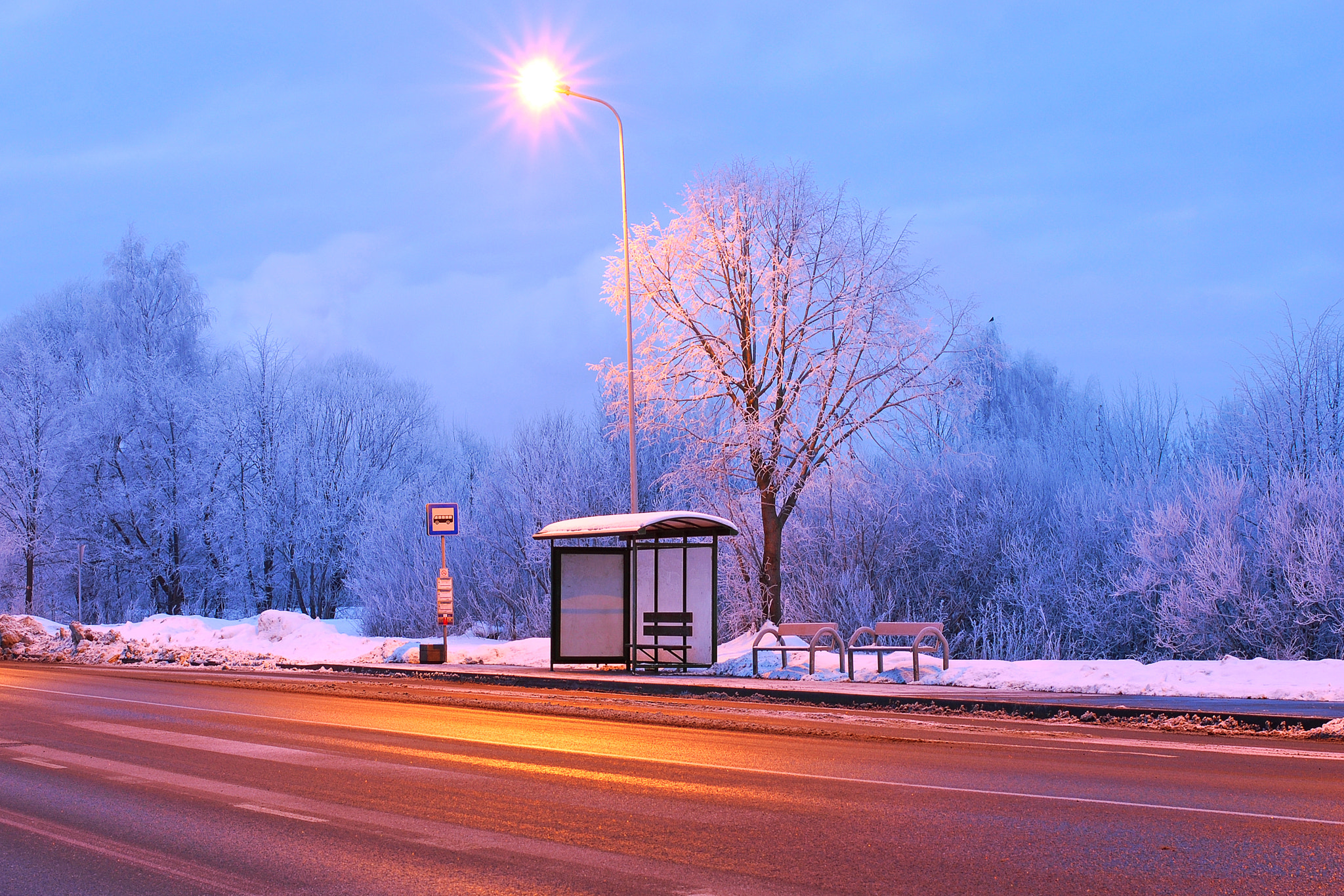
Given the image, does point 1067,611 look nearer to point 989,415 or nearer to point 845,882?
point 989,415

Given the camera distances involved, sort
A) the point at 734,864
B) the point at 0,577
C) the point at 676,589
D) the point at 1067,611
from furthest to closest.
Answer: the point at 0,577
the point at 1067,611
the point at 676,589
the point at 734,864

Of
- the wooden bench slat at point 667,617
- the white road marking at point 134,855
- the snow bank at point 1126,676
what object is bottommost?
the white road marking at point 134,855

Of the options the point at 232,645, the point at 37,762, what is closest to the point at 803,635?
the point at 37,762

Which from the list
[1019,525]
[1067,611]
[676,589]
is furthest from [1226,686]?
[1019,525]

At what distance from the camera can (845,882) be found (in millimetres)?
5574

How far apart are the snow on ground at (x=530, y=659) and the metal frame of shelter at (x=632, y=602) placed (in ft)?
2.98

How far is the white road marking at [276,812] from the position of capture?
737cm

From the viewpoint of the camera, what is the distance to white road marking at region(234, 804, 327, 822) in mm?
7369

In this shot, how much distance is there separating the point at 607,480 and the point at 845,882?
31319mm

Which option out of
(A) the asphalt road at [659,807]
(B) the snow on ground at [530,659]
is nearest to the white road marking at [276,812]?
(A) the asphalt road at [659,807]

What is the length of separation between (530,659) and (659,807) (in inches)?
680

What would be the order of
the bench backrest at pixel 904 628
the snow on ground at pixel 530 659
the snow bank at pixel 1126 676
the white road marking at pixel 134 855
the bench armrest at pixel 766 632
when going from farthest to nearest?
1. the bench armrest at pixel 766 632
2. the bench backrest at pixel 904 628
3. the snow on ground at pixel 530 659
4. the snow bank at pixel 1126 676
5. the white road marking at pixel 134 855

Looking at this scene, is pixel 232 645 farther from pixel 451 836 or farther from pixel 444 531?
pixel 451 836

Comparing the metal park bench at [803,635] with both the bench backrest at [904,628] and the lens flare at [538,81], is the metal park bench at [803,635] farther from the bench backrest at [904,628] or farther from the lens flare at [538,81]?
the lens flare at [538,81]
